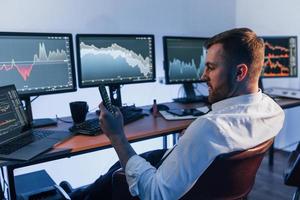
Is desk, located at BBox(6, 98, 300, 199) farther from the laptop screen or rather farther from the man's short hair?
the man's short hair

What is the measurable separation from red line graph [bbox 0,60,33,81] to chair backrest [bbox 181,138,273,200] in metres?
1.25

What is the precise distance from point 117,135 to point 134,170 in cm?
20

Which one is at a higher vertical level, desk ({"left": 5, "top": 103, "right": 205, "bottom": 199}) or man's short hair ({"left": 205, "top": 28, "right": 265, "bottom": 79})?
man's short hair ({"left": 205, "top": 28, "right": 265, "bottom": 79})

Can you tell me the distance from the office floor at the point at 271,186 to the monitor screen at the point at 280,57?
0.89 meters

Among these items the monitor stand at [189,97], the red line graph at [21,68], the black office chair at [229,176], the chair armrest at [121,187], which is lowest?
the chair armrest at [121,187]

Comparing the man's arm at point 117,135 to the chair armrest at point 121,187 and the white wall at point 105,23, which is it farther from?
the white wall at point 105,23

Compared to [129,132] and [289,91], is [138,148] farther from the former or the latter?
[289,91]

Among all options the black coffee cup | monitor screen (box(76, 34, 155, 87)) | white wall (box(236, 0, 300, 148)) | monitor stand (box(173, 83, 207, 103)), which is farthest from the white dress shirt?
white wall (box(236, 0, 300, 148))

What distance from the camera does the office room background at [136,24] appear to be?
2.26 meters

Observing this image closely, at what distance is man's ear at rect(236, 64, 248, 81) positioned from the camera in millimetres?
1107

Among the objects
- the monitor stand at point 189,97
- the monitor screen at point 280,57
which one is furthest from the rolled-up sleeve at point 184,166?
the monitor screen at point 280,57

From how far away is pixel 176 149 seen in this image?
1053 millimetres

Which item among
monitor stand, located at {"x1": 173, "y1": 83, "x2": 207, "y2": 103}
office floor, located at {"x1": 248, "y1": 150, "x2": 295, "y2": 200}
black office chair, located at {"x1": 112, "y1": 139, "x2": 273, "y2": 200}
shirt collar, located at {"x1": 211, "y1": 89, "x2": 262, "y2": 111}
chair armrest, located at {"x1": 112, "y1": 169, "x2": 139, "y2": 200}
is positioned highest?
shirt collar, located at {"x1": 211, "y1": 89, "x2": 262, "y2": 111}

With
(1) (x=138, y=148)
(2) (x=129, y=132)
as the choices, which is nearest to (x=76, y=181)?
(1) (x=138, y=148)
